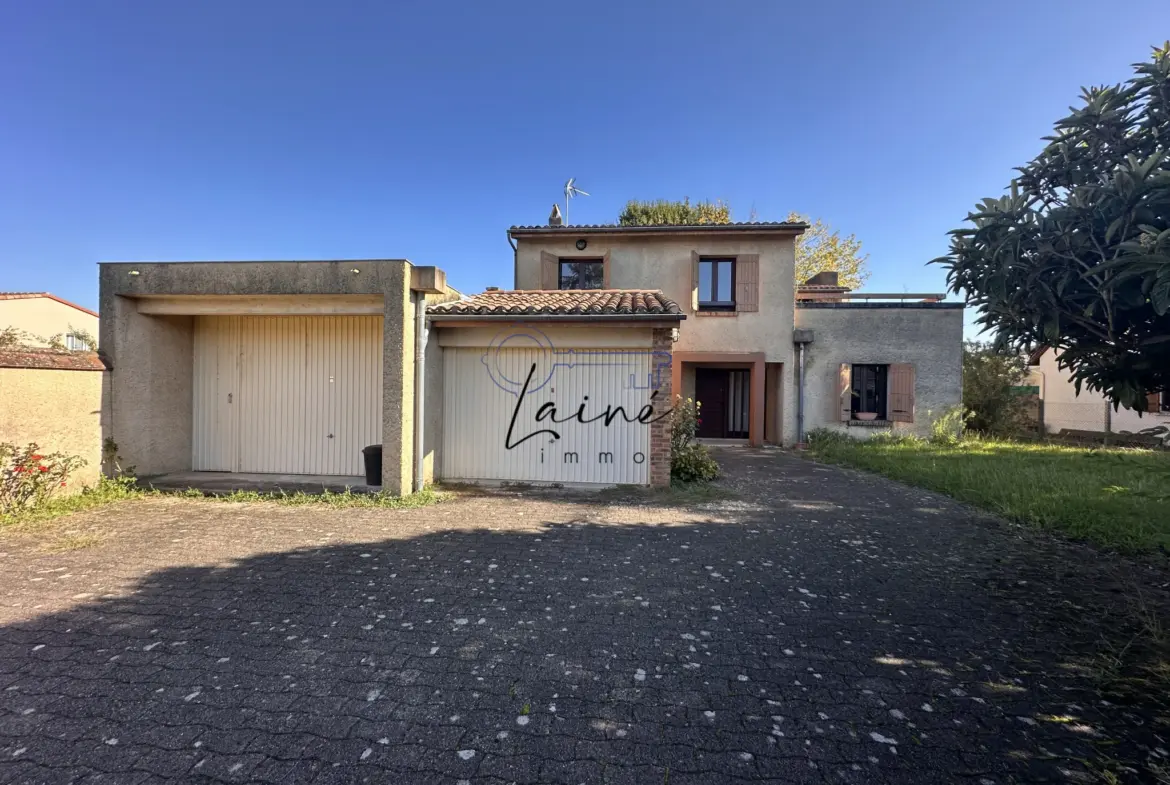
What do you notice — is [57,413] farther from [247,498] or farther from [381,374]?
[381,374]

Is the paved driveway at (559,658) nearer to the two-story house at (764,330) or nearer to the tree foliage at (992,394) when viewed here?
the two-story house at (764,330)

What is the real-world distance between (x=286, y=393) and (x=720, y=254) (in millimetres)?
10448

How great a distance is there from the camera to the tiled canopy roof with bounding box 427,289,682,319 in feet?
24.1

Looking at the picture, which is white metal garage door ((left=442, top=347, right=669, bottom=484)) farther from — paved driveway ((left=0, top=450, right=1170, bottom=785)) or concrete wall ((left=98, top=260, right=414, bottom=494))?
paved driveway ((left=0, top=450, right=1170, bottom=785))

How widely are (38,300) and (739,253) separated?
27497 mm

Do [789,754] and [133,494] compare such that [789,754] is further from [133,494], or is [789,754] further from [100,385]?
[100,385]

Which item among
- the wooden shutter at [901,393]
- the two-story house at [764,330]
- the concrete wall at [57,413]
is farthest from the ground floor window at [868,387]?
the concrete wall at [57,413]

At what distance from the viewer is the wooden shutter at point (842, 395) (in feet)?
43.1

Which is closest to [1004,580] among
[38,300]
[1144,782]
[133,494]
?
[1144,782]

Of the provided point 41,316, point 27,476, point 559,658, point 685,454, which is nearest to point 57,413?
point 27,476

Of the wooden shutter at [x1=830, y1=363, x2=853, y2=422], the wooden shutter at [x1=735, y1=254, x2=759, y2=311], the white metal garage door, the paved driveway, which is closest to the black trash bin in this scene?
the white metal garage door

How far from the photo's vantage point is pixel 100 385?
672 centimetres

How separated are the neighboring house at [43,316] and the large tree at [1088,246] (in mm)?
25881

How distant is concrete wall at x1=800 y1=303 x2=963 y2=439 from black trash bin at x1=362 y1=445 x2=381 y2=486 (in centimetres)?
1027
